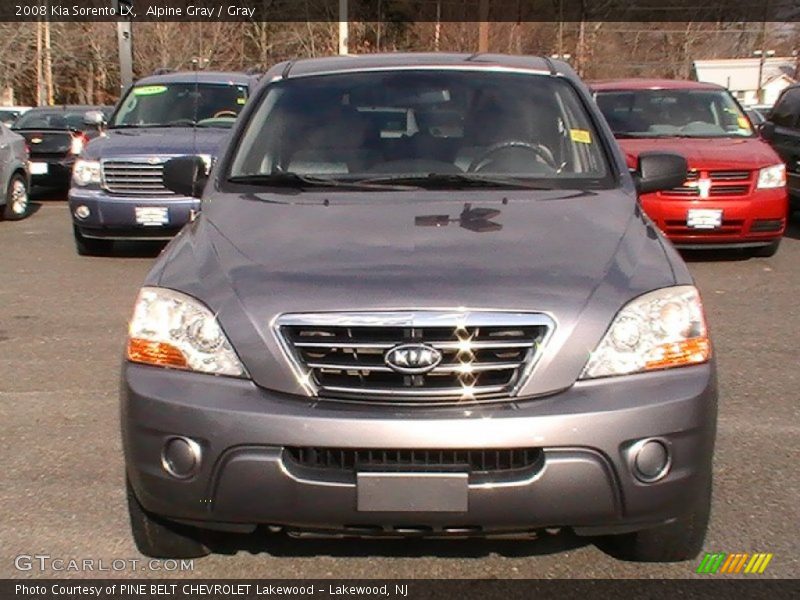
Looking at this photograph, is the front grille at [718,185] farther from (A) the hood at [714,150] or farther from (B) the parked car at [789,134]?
(B) the parked car at [789,134]

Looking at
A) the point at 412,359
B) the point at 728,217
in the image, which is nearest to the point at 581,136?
the point at 412,359

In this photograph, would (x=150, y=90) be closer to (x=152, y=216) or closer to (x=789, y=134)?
(x=152, y=216)

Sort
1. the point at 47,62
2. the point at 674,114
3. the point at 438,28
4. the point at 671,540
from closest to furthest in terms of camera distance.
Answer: the point at 671,540, the point at 674,114, the point at 47,62, the point at 438,28

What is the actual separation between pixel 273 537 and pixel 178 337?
788 mm

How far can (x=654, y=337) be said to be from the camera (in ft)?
10.3

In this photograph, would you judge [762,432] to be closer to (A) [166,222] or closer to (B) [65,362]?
(B) [65,362]

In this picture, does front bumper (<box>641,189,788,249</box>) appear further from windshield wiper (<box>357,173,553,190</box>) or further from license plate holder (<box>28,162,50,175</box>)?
license plate holder (<box>28,162,50,175</box>)

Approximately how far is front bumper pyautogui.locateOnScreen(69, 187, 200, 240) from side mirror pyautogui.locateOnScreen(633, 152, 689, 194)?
565cm

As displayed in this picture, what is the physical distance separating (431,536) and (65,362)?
3.84m

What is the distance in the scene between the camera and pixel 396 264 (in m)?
3.25

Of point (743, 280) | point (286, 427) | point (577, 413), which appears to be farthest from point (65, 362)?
point (743, 280)

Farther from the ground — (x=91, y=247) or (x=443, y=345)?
(x=443, y=345)

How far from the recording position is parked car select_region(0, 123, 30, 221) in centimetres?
1307

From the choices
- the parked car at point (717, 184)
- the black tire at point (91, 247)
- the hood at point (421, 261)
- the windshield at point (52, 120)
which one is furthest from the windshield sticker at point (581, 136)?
the windshield at point (52, 120)
